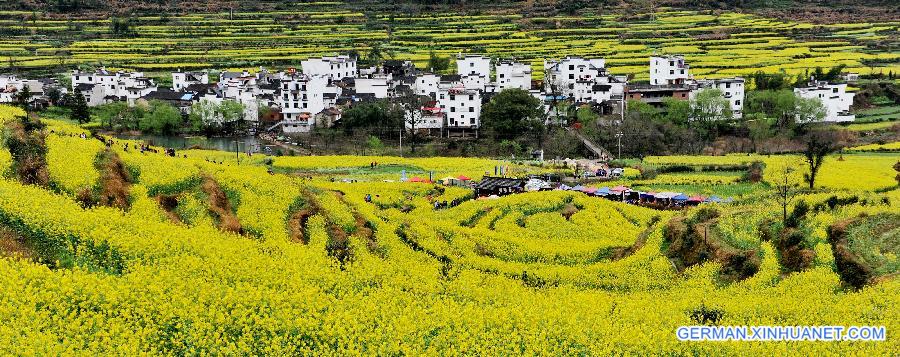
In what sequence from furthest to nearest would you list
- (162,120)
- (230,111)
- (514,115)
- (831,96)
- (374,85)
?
(374,85) → (230,111) → (162,120) → (831,96) → (514,115)

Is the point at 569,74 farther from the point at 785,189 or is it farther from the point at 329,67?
the point at 785,189

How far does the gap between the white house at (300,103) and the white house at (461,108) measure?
462 inches

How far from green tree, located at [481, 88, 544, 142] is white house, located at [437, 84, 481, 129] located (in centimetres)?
312

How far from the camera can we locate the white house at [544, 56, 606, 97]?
7862 centimetres

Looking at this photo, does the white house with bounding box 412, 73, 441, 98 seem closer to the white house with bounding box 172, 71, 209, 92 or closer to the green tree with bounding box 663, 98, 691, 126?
the white house with bounding box 172, 71, 209, 92

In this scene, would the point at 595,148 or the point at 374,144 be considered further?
the point at 374,144

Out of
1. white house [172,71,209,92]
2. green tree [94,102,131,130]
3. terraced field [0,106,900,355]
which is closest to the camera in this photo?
terraced field [0,106,900,355]

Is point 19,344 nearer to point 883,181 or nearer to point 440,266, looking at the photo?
point 440,266

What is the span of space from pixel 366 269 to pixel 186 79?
6866 cm

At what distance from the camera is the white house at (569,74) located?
78625 millimetres

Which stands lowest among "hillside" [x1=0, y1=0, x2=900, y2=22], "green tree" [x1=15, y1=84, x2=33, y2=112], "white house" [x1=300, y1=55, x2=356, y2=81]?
"green tree" [x1=15, y1=84, x2=33, y2=112]

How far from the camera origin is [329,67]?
8606 cm

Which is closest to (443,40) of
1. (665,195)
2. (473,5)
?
(473,5)

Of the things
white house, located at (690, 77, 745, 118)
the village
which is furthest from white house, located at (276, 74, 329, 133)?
white house, located at (690, 77, 745, 118)
